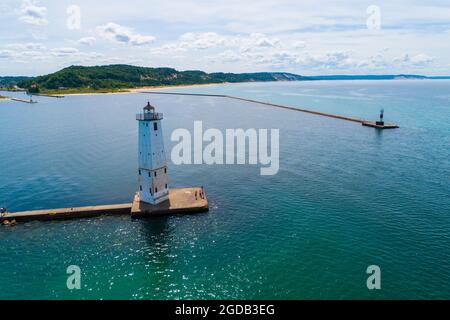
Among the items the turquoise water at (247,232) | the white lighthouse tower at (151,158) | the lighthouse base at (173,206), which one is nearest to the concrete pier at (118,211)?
the lighthouse base at (173,206)

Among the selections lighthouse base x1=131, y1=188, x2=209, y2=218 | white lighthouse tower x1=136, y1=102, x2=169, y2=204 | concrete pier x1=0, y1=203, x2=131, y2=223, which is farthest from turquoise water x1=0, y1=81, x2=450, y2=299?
white lighthouse tower x1=136, y1=102, x2=169, y2=204

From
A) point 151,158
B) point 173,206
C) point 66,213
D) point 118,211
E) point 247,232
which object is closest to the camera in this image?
point 247,232

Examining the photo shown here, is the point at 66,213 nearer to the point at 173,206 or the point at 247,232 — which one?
the point at 173,206

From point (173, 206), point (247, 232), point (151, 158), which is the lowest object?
point (247, 232)

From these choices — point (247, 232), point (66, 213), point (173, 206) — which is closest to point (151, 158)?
point (173, 206)

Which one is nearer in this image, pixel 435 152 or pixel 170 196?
pixel 170 196
